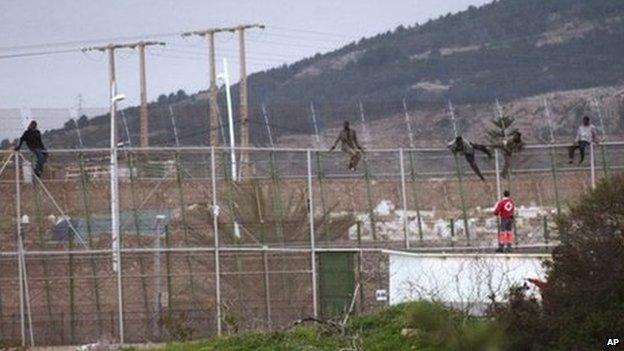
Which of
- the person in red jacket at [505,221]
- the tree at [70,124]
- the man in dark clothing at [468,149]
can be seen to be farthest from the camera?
the tree at [70,124]

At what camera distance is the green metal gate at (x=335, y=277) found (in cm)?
4144

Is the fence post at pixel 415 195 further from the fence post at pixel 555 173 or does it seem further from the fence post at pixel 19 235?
the fence post at pixel 19 235

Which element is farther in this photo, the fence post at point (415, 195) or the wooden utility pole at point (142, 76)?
the wooden utility pole at point (142, 76)

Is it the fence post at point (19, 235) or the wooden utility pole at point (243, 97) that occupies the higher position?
the wooden utility pole at point (243, 97)

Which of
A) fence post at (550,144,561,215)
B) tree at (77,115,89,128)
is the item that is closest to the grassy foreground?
fence post at (550,144,561,215)

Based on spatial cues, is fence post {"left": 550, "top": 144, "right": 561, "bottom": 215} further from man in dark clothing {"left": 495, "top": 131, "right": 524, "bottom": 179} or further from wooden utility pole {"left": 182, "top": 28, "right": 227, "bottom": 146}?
wooden utility pole {"left": 182, "top": 28, "right": 227, "bottom": 146}

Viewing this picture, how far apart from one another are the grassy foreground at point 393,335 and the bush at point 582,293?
0.61m

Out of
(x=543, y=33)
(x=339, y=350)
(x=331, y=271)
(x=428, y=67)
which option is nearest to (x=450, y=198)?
(x=331, y=271)

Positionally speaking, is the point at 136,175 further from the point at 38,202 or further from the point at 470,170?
the point at 470,170

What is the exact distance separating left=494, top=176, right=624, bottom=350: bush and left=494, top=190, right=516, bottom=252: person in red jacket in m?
16.6

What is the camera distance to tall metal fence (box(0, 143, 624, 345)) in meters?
41.9

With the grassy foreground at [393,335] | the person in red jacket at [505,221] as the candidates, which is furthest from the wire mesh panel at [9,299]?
the grassy foreground at [393,335]

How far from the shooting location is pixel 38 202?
43.4 metres

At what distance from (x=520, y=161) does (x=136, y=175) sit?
9024 millimetres
